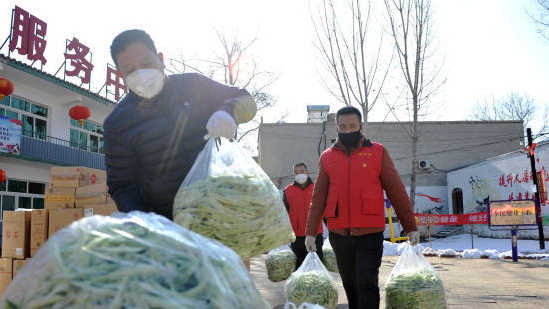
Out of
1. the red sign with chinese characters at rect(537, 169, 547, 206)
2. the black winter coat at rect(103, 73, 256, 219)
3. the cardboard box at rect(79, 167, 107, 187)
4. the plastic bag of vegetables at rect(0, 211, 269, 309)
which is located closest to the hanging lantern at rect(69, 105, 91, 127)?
the cardboard box at rect(79, 167, 107, 187)

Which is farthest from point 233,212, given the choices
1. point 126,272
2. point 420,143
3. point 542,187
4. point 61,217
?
point 420,143

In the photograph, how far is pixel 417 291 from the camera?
3949mm

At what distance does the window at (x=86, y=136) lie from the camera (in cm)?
2112

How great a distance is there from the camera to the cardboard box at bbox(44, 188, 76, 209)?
23.5ft

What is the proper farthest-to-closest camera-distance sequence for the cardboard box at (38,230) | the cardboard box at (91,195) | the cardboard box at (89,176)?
the cardboard box at (89,176) → the cardboard box at (91,195) → the cardboard box at (38,230)

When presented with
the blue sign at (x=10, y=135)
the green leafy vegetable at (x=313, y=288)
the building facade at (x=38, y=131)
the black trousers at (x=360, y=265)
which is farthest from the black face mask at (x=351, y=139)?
the building facade at (x=38, y=131)

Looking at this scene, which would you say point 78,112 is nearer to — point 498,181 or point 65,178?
point 65,178

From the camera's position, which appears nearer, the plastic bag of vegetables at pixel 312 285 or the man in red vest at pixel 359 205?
the man in red vest at pixel 359 205

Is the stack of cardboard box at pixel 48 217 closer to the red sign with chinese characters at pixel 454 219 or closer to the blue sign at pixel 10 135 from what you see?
the blue sign at pixel 10 135

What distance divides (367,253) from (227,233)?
233 centimetres

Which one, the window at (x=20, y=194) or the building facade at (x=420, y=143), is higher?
the building facade at (x=420, y=143)

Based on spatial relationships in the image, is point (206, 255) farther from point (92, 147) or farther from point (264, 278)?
point (92, 147)

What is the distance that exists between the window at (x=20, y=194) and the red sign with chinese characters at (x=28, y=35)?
4901 mm

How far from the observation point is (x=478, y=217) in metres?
18.2
